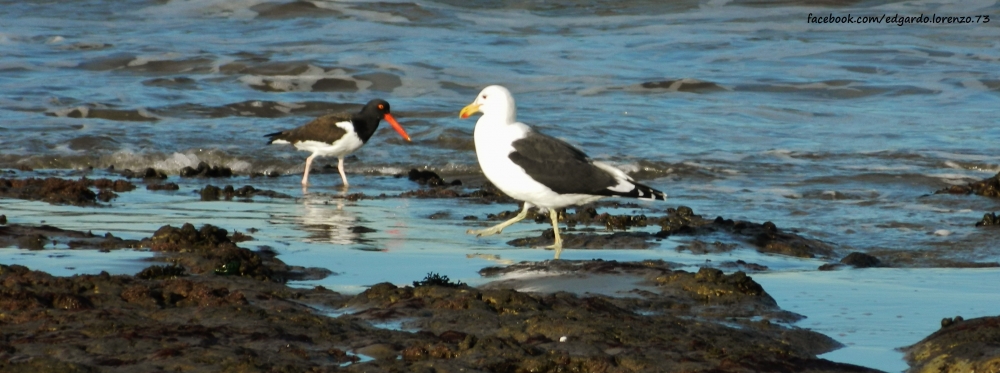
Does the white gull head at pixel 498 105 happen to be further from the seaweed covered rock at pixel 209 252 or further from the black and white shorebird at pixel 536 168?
the seaweed covered rock at pixel 209 252

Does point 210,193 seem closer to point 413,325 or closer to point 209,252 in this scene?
point 209,252

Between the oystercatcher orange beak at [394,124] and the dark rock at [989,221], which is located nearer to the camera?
the dark rock at [989,221]

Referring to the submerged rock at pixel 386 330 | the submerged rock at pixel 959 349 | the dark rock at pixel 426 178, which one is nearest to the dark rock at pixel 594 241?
the submerged rock at pixel 386 330

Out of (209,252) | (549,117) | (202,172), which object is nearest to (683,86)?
(549,117)

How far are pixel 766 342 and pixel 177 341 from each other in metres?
2.23

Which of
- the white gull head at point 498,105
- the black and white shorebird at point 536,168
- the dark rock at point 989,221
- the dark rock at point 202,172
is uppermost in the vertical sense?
the white gull head at point 498,105

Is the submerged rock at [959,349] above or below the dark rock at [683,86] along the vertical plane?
below

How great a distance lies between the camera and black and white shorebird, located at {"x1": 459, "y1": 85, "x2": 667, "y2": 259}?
787 cm

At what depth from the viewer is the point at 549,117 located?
55.3 ft

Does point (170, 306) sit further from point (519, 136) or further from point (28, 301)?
point (519, 136)

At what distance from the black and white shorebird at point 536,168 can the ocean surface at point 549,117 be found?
0.41m

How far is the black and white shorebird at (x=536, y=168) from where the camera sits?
787 cm

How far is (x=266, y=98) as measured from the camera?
18.4 m

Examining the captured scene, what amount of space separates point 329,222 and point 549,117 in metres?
8.26
